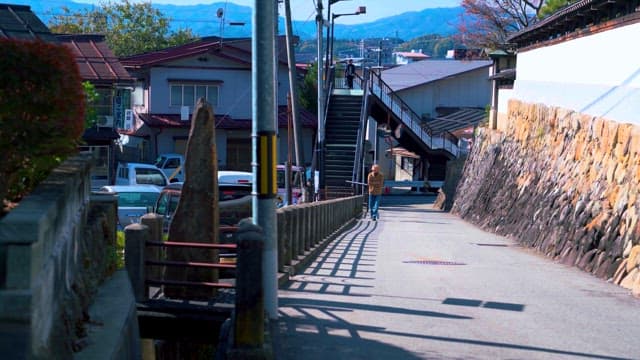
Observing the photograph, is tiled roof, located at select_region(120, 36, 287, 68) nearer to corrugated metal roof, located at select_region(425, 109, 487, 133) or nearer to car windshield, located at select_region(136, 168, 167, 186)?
car windshield, located at select_region(136, 168, 167, 186)

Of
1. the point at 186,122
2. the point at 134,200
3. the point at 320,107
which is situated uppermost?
the point at 320,107

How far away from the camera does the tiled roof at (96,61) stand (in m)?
33.0

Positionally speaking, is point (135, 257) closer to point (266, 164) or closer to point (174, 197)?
point (266, 164)

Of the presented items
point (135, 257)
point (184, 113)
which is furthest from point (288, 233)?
point (184, 113)

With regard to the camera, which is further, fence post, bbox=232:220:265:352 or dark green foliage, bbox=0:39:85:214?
fence post, bbox=232:220:265:352

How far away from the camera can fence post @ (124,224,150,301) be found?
9.39 meters

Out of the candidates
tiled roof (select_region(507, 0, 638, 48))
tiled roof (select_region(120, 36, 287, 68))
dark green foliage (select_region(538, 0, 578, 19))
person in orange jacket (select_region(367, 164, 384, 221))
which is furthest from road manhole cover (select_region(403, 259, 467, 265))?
dark green foliage (select_region(538, 0, 578, 19))

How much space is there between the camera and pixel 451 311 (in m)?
10.5

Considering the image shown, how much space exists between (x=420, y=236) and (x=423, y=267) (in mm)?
8449

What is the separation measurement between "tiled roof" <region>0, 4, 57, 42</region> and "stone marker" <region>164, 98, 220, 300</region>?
12.8 meters

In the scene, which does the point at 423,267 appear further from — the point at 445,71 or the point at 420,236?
the point at 445,71

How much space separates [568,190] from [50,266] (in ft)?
53.8

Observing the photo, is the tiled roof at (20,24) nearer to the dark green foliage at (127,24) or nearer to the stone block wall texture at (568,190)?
the stone block wall texture at (568,190)

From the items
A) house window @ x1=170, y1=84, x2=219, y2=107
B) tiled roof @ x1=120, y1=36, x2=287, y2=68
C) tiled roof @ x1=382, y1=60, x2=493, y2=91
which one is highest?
tiled roof @ x1=382, y1=60, x2=493, y2=91
